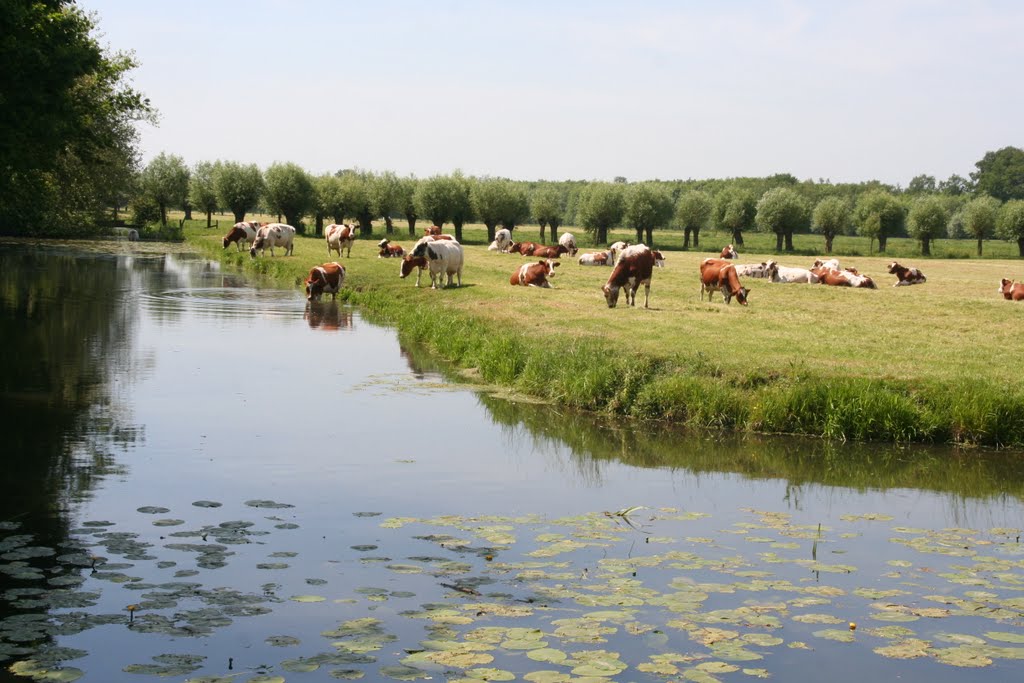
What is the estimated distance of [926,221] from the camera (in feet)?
334

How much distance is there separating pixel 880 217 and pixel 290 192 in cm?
5688

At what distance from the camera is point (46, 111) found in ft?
76.9

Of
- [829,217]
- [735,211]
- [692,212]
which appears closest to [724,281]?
[829,217]

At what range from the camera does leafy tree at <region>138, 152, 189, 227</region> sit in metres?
114

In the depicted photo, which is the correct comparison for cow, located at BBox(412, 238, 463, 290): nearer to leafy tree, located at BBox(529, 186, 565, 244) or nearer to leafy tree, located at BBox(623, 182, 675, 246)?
leafy tree, located at BBox(529, 186, 565, 244)

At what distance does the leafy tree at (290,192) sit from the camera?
103 m

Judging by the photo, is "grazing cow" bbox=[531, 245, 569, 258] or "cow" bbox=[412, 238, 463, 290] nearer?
"cow" bbox=[412, 238, 463, 290]

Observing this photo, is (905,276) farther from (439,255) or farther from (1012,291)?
(439,255)

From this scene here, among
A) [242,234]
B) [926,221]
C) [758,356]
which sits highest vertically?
A: [926,221]

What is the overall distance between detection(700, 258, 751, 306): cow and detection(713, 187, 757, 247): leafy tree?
80.5 meters

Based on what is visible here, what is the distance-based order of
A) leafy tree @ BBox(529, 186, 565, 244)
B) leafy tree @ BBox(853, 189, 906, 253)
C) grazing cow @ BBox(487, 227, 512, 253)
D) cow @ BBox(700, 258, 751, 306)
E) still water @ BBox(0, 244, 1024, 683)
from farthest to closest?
leafy tree @ BBox(529, 186, 565, 244)
leafy tree @ BBox(853, 189, 906, 253)
grazing cow @ BBox(487, 227, 512, 253)
cow @ BBox(700, 258, 751, 306)
still water @ BBox(0, 244, 1024, 683)

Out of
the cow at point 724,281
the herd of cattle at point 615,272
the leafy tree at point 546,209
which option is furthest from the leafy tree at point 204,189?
the cow at point 724,281

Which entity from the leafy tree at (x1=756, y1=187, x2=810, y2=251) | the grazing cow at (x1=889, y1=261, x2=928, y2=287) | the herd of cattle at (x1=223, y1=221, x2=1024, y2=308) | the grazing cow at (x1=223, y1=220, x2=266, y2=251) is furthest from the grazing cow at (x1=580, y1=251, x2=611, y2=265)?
the leafy tree at (x1=756, y1=187, x2=810, y2=251)

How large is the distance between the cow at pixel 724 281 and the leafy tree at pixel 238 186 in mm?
80660
